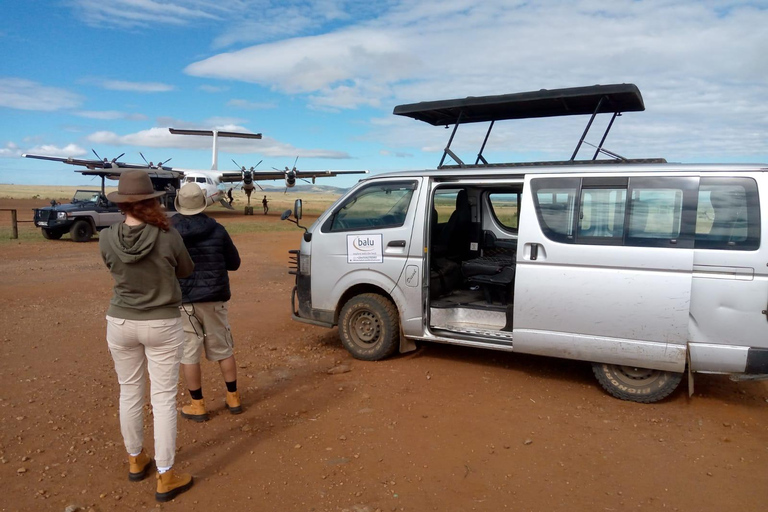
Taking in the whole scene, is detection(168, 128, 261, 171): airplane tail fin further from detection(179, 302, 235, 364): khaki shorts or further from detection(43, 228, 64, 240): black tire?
detection(179, 302, 235, 364): khaki shorts

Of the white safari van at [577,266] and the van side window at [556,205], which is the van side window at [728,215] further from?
the van side window at [556,205]

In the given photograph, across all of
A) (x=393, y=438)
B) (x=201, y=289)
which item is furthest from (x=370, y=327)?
(x=201, y=289)

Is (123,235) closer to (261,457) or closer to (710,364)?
(261,457)

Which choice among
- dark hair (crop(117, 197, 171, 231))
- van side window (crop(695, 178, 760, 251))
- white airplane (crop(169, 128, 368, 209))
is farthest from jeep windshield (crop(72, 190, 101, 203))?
van side window (crop(695, 178, 760, 251))

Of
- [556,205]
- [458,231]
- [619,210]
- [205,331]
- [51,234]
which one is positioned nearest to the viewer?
[205,331]

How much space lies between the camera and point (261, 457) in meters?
3.96

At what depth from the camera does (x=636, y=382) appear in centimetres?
494

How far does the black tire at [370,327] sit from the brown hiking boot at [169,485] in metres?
2.74

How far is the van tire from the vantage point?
4824mm

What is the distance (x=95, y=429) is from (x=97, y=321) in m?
3.80

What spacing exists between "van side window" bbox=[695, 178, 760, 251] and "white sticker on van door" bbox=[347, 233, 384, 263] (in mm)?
2872

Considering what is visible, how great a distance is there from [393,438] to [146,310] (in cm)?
201

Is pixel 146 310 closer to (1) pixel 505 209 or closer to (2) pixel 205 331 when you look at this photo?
(2) pixel 205 331

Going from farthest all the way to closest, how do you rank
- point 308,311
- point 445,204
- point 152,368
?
1. point 445,204
2. point 308,311
3. point 152,368
